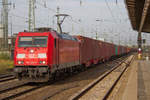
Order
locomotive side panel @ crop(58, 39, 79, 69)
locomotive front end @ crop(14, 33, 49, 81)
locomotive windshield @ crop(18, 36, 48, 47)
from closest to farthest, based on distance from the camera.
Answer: locomotive front end @ crop(14, 33, 49, 81) < locomotive windshield @ crop(18, 36, 48, 47) < locomotive side panel @ crop(58, 39, 79, 69)

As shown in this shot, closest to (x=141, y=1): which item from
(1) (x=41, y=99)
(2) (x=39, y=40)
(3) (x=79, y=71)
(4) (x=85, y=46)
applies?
(4) (x=85, y=46)

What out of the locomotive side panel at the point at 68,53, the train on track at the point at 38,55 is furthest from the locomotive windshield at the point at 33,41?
the locomotive side panel at the point at 68,53

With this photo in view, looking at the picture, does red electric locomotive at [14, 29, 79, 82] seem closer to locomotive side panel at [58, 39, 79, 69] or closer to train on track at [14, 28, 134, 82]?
train on track at [14, 28, 134, 82]

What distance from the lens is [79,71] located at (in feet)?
71.2

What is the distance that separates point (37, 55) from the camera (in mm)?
13281

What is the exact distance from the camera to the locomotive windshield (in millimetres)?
13469

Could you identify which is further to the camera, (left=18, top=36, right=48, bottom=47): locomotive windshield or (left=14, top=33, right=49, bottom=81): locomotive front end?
(left=18, top=36, right=48, bottom=47): locomotive windshield

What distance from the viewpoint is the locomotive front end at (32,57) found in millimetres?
13055

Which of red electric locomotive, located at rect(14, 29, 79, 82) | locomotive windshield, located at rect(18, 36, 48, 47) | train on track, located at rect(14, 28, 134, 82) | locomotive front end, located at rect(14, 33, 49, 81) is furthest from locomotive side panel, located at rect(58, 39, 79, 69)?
locomotive front end, located at rect(14, 33, 49, 81)

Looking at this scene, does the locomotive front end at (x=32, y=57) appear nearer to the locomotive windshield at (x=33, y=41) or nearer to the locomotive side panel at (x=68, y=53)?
the locomotive windshield at (x=33, y=41)

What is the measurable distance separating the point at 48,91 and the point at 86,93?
1.88m

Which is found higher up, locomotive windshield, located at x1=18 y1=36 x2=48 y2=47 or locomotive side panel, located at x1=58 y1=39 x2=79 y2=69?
locomotive windshield, located at x1=18 y1=36 x2=48 y2=47

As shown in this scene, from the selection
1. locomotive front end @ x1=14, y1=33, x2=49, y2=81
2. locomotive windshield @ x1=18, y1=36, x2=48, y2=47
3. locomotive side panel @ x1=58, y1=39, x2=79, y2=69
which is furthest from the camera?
locomotive side panel @ x1=58, y1=39, x2=79, y2=69

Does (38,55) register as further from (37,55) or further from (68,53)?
(68,53)
